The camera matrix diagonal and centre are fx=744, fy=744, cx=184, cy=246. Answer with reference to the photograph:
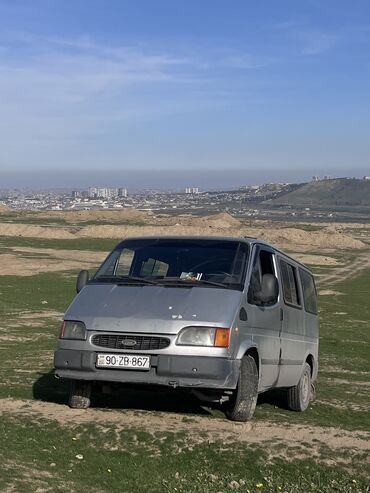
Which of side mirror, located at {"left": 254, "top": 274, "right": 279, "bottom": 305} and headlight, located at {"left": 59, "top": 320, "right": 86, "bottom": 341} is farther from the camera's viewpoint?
side mirror, located at {"left": 254, "top": 274, "right": 279, "bottom": 305}

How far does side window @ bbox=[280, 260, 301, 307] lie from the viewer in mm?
9797

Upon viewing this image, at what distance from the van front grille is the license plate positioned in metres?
0.09

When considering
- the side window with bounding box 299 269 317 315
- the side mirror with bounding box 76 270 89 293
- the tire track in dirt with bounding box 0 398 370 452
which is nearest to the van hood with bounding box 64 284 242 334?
the side mirror with bounding box 76 270 89 293

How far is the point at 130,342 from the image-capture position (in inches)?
305

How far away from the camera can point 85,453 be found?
7016mm

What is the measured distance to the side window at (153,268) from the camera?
8.77 metres

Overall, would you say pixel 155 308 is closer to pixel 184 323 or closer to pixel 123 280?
pixel 184 323

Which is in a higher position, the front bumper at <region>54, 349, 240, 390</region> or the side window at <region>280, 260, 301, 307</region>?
the side window at <region>280, 260, 301, 307</region>

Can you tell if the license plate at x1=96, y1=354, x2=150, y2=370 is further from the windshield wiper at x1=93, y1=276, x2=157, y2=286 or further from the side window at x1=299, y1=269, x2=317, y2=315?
the side window at x1=299, y1=269, x2=317, y2=315

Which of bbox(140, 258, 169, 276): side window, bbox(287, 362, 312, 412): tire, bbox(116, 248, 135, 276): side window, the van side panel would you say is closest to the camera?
bbox(140, 258, 169, 276): side window

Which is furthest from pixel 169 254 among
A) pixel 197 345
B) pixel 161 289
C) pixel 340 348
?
pixel 340 348

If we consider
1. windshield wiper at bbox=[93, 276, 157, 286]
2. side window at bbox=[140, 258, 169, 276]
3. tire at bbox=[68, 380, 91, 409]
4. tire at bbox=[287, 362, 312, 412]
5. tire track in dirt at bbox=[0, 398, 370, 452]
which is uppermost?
side window at bbox=[140, 258, 169, 276]

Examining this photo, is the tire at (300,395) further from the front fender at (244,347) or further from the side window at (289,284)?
the front fender at (244,347)

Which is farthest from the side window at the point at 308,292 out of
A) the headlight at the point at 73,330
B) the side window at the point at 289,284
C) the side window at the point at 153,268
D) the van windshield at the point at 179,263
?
the headlight at the point at 73,330
